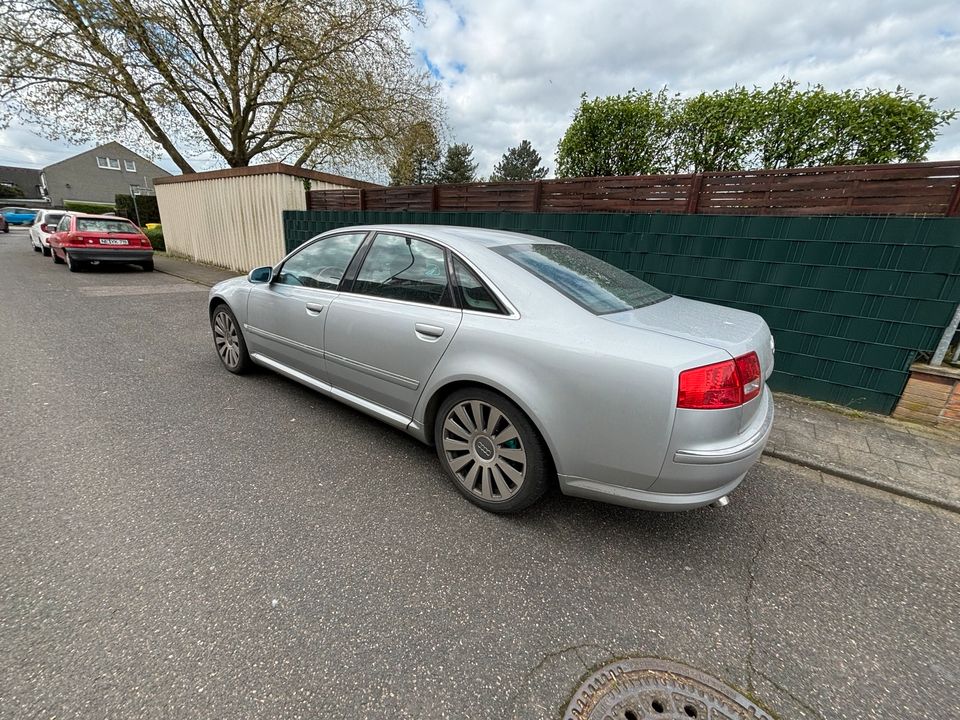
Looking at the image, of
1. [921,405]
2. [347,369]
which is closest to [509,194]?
[347,369]

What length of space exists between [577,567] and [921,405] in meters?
3.60

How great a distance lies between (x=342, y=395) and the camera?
9.76 feet

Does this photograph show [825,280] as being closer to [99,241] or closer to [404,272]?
[404,272]

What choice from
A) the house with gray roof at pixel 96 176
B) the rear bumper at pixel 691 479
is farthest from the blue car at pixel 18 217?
the rear bumper at pixel 691 479

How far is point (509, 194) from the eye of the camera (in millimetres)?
5461

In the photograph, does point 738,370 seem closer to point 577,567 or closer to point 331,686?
point 577,567

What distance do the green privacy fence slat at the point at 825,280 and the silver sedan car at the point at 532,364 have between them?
6.28 feet

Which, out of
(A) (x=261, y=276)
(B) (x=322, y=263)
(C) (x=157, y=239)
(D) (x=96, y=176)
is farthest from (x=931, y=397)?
(D) (x=96, y=176)

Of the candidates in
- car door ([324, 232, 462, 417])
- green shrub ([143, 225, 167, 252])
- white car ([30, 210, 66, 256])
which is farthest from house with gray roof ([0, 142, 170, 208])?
car door ([324, 232, 462, 417])

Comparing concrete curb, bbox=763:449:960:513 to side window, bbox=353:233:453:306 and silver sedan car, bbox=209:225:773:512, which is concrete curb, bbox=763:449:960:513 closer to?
silver sedan car, bbox=209:225:773:512

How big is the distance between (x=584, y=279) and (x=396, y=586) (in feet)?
6.22

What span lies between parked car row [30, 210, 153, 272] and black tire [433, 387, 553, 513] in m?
11.7

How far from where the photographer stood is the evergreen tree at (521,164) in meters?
42.3

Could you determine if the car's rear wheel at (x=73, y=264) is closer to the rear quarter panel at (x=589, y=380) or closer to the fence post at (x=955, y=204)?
the rear quarter panel at (x=589, y=380)
